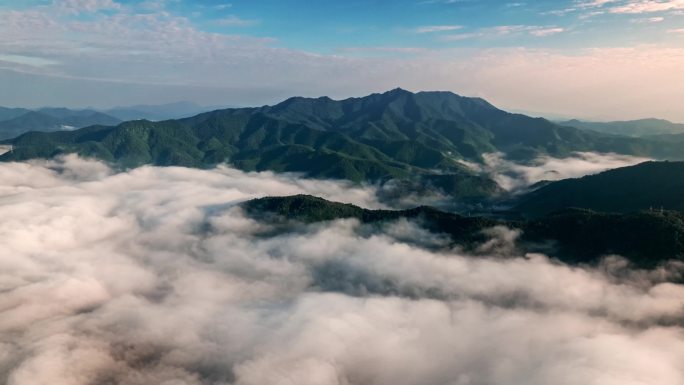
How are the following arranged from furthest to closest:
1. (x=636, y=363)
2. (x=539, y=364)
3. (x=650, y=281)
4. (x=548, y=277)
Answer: (x=548, y=277) < (x=650, y=281) < (x=539, y=364) < (x=636, y=363)

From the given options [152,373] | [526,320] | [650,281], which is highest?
[650,281]

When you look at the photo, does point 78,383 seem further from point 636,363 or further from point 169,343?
point 636,363

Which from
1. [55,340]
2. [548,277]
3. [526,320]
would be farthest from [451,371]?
[55,340]

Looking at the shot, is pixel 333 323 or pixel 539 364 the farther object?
A: pixel 333 323

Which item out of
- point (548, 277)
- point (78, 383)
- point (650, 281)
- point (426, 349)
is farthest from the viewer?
point (548, 277)

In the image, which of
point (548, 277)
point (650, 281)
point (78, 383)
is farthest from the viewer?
point (548, 277)

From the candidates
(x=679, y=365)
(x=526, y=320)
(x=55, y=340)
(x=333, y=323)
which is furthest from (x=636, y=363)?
(x=55, y=340)

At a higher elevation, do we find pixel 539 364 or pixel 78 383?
pixel 539 364

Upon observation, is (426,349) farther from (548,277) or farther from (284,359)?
(548,277)

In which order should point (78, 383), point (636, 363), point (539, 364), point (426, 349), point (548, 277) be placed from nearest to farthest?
point (636, 363), point (539, 364), point (78, 383), point (426, 349), point (548, 277)
